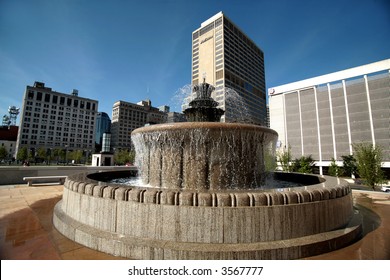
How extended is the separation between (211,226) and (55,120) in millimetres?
115919

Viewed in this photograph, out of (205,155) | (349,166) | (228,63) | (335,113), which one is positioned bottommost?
(349,166)

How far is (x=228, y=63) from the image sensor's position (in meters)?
88.7

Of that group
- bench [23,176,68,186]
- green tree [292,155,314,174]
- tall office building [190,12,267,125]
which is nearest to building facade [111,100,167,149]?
tall office building [190,12,267,125]

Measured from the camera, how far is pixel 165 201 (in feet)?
12.2

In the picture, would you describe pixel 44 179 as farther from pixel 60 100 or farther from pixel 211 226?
pixel 60 100

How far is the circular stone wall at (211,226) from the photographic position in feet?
11.0

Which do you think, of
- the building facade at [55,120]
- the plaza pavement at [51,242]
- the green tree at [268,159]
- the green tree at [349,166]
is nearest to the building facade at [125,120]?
the building facade at [55,120]

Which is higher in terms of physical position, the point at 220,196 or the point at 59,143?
the point at 59,143

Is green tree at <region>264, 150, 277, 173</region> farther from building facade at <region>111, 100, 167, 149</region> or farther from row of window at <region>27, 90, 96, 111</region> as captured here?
building facade at <region>111, 100, 167, 149</region>

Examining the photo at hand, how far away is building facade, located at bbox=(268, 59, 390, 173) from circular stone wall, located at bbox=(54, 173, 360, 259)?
214ft

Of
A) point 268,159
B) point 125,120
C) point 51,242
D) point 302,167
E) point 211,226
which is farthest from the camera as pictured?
point 125,120

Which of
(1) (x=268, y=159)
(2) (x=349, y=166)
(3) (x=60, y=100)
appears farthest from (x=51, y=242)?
(3) (x=60, y=100)

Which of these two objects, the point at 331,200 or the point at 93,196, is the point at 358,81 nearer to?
the point at 331,200

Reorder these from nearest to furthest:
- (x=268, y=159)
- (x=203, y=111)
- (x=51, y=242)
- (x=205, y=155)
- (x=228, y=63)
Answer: (x=51, y=242) → (x=205, y=155) → (x=203, y=111) → (x=268, y=159) → (x=228, y=63)
